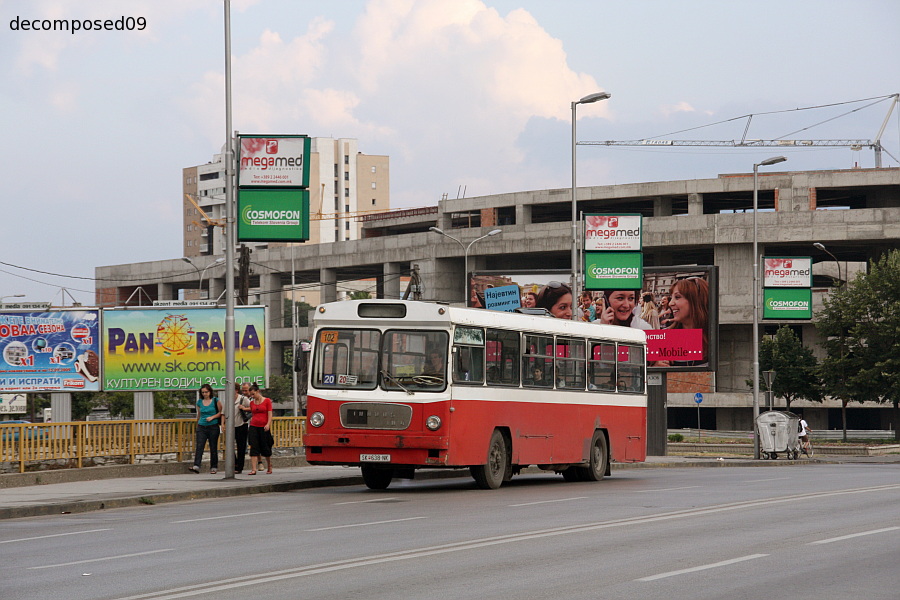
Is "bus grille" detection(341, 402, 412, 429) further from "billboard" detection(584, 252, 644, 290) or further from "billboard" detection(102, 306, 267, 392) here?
"billboard" detection(584, 252, 644, 290)

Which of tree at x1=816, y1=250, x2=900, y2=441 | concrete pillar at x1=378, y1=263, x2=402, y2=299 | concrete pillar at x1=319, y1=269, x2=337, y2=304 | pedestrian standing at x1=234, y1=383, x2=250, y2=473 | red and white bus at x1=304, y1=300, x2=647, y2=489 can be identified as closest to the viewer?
red and white bus at x1=304, y1=300, x2=647, y2=489

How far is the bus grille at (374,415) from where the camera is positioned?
20.5m

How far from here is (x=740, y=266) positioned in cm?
8631

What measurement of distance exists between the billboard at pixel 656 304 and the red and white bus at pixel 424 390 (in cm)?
3568

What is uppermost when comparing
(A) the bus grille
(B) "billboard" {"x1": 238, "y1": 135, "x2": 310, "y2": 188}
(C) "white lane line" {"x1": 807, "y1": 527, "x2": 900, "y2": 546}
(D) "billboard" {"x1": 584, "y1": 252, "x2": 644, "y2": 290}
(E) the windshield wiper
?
(B) "billboard" {"x1": 238, "y1": 135, "x2": 310, "y2": 188}

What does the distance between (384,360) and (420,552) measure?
8.86 metres

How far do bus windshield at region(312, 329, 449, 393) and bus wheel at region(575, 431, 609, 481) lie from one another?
5.96 m

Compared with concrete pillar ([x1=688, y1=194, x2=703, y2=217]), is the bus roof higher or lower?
lower

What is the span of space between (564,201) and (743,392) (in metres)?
19.2

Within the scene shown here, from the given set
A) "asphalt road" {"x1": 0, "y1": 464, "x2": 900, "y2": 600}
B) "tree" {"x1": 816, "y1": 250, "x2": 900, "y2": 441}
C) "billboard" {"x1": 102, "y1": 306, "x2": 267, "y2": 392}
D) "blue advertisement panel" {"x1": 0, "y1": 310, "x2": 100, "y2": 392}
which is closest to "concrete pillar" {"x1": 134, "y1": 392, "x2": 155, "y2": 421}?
"billboard" {"x1": 102, "y1": 306, "x2": 267, "y2": 392}

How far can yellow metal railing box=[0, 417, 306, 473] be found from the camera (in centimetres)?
2194

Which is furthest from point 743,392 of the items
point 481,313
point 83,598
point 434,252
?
point 83,598

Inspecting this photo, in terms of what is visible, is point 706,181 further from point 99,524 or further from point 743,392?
point 99,524

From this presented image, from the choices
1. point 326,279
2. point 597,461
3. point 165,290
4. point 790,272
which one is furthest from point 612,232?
point 165,290
